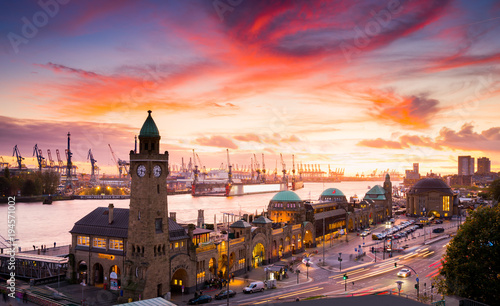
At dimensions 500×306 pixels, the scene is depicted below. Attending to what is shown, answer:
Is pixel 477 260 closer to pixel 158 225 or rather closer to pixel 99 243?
pixel 158 225

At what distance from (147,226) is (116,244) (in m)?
8.55

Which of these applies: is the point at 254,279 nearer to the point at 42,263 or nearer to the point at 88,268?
the point at 88,268

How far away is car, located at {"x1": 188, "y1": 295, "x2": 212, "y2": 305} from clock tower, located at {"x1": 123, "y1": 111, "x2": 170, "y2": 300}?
480 cm

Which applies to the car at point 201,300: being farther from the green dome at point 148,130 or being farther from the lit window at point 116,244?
the green dome at point 148,130

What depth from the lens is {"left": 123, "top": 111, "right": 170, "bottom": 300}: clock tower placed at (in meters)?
53.1

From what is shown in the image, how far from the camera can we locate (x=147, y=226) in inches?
2111

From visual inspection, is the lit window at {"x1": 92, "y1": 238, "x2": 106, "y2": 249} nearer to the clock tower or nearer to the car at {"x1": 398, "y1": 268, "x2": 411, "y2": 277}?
the clock tower

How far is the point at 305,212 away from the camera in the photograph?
104m

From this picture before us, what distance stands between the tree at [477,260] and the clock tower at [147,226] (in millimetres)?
35711

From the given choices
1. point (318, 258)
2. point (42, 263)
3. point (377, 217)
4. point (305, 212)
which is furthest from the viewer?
point (377, 217)

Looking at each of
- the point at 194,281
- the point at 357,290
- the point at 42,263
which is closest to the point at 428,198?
the point at 357,290

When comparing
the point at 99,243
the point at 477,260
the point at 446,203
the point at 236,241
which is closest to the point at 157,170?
the point at 99,243

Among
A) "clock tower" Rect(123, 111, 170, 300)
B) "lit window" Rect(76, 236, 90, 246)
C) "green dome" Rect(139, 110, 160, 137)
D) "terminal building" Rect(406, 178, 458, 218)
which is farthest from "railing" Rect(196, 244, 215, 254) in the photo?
"terminal building" Rect(406, 178, 458, 218)

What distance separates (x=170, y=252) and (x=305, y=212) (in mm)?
53637
